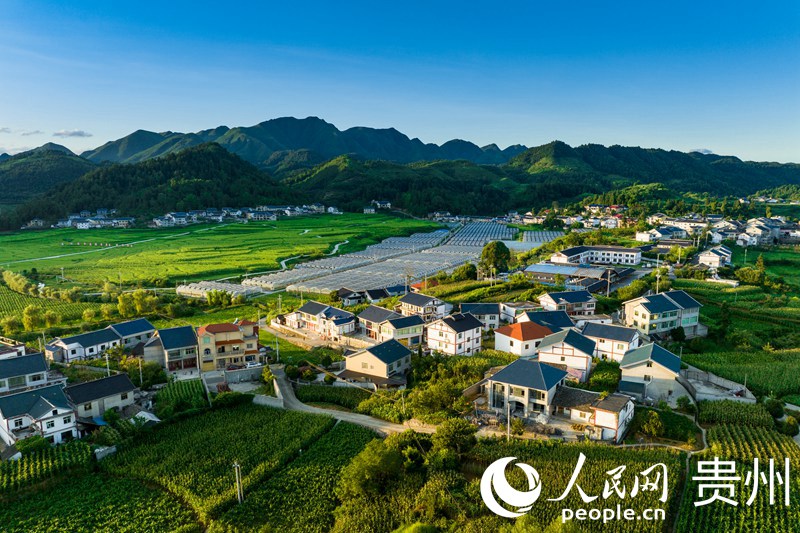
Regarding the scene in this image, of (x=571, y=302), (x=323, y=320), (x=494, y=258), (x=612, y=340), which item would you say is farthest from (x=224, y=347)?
(x=494, y=258)

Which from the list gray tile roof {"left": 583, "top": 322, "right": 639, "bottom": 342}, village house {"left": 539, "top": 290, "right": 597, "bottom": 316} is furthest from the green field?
gray tile roof {"left": 583, "top": 322, "right": 639, "bottom": 342}

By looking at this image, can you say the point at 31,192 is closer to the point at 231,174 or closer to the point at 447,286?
the point at 231,174

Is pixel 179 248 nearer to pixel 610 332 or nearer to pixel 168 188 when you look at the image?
pixel 168 188

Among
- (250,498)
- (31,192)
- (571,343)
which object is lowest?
(250,498)

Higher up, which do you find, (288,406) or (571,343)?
(571,343)

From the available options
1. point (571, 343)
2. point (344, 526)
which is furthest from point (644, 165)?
point (344, 526)

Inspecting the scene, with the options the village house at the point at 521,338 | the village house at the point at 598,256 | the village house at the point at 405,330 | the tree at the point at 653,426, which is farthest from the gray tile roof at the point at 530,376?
the village house at the point at 598,256
